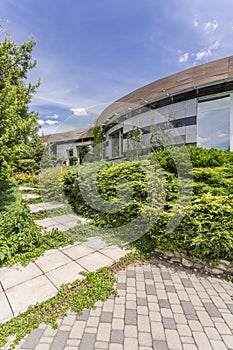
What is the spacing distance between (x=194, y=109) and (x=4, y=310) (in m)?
8.44

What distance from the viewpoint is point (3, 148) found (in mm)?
3783

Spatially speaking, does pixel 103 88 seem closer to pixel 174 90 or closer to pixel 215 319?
pixel 174 90

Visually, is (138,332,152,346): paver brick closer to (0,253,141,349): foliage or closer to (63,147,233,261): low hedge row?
(0,253,141,349): foliage

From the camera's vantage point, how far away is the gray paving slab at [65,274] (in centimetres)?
241

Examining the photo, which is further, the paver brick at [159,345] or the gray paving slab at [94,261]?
the gray paving slab at [94,261]

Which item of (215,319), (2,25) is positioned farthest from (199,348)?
(2,25)

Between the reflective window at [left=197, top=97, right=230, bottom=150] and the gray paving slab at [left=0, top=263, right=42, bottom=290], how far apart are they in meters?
7.31

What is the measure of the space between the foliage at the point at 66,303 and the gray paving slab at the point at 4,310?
0.06m

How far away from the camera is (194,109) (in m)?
7.57

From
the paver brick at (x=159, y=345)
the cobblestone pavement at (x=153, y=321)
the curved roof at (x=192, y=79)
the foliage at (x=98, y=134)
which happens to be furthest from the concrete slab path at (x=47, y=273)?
the foliage at (x=98, y=134)

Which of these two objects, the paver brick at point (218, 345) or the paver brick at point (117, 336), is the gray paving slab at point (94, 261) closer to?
the paver brick at point (117, 336)

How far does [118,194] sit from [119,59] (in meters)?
6.55

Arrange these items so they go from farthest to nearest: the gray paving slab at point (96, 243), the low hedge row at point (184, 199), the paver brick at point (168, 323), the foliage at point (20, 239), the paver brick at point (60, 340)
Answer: the gray paving slab at point (96, 243)
the foliage at point (20, 239)
the low hedge row at point (184, 199)
the paver brick at point (168, 323)
the paver brick at point (60, 340)

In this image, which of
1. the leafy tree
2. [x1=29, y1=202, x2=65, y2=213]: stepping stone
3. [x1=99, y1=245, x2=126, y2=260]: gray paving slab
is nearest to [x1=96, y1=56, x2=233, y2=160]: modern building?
[x1=29, y1=202, x2=65, y2=213]: stepping stone
